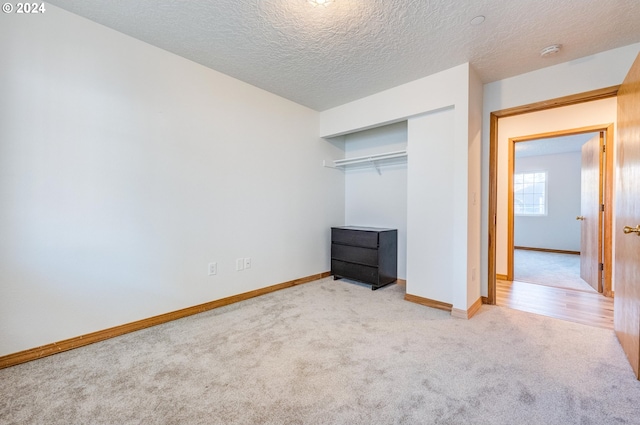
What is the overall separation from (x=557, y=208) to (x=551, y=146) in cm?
161

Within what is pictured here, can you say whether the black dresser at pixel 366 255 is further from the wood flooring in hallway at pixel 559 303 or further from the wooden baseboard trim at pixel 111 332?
the wood flooring in hallway at pixel 559 303

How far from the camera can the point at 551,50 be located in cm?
229

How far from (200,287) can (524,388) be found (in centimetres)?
258

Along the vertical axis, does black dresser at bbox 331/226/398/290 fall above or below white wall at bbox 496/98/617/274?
below

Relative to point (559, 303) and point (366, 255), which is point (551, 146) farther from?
point (366, 255)

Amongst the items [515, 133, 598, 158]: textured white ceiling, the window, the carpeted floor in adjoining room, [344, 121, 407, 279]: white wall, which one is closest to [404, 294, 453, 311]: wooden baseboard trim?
the carpeted floor in adjoining room

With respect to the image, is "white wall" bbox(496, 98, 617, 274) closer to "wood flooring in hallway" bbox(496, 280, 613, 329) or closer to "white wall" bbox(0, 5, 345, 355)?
"wood flooring in hallway" bbox(496, 280, 613, 329)

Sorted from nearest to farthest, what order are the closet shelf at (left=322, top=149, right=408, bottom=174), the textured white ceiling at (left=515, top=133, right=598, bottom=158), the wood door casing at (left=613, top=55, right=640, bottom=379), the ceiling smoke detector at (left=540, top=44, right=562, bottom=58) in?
1. the wood door casing at (left=613, top=55, right=640, bottom=379)
2. the ceiling smoke detector at (left=540, top=44, right=562, bottom=58)
3. the closet shelf at (left=322, top=149, right=408, bottom=174)
4. the textured white ceiling at (left=515, top=133, right=598, bottom=158)

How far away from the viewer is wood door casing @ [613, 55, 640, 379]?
5.63 ft

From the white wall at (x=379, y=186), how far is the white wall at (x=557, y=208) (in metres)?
5.06

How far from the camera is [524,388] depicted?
1561 mm

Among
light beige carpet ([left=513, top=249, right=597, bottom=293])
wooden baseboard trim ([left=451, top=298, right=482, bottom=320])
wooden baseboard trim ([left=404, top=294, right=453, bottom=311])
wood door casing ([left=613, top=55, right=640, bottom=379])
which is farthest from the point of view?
light beige carpet ([left=513, top=249, right=597, bottom=293])

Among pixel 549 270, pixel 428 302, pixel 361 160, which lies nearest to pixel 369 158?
pixel 361 160

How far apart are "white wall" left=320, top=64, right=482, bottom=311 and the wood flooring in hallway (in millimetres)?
598
